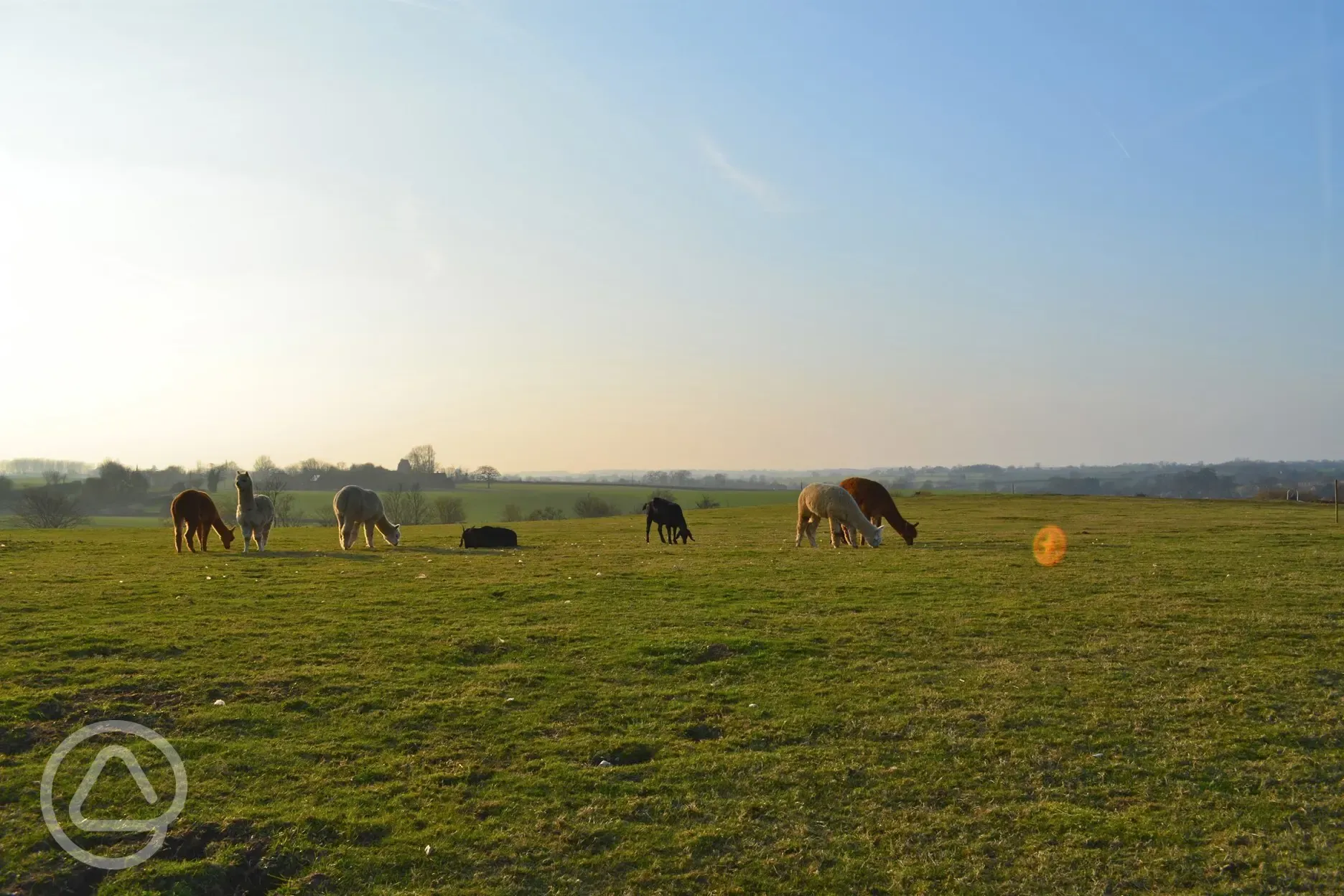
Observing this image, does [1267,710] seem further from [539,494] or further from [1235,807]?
[539,494]

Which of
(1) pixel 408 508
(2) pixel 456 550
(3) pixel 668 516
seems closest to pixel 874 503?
(3) pixel 668 516

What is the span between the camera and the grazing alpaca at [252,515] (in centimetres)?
2320

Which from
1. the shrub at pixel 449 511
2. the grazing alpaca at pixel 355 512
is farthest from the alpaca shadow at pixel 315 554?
the shrub at pixel 449 511

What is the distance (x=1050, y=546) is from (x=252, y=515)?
72.6 feet

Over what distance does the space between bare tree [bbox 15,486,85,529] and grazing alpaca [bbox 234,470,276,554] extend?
164ft

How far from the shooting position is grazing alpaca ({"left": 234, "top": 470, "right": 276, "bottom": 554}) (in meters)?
23.2

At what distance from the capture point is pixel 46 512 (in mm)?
65062

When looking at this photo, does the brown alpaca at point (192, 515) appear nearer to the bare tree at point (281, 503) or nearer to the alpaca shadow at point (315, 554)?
the alpaca shadow at point (315, 554)

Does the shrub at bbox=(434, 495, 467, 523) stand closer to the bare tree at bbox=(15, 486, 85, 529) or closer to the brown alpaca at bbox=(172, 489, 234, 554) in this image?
the bare tree at bbox=(15, 486, 85, 529)

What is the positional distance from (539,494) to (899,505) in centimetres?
6124

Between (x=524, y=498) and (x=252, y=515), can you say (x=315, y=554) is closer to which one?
(x=252, y=515)

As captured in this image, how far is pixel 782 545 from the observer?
25.5m

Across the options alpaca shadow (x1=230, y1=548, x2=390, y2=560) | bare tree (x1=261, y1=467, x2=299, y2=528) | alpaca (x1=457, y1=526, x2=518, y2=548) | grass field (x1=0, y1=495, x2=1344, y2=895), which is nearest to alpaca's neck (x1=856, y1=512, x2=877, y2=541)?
grass field (x1=0, y1=495, x2=1344, y2=895)

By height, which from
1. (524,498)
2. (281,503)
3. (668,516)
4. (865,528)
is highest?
(668,516)
